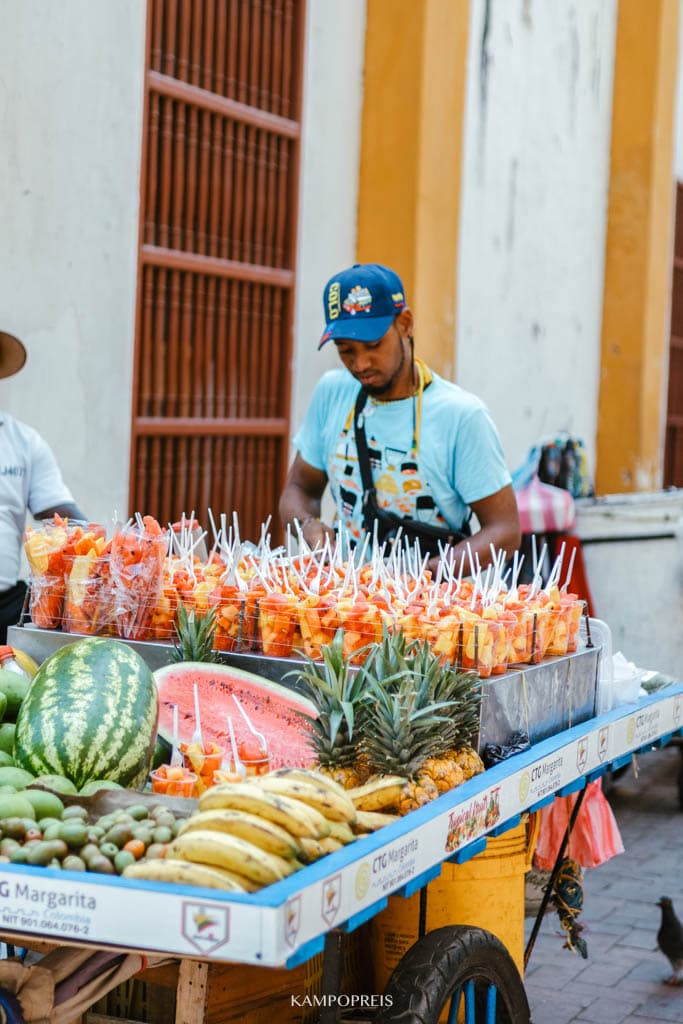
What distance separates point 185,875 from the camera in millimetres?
2396

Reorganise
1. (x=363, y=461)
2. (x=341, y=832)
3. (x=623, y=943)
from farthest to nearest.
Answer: (x=623, y=943), (x=363, y=461), (x=341, y=832)

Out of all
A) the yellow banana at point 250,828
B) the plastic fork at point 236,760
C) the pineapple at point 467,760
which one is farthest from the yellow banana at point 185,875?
the pineapple at point 467,760

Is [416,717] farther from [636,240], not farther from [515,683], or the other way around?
[636,240]

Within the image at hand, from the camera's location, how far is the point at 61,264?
6.64 m

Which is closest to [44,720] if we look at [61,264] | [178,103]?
[61,264]

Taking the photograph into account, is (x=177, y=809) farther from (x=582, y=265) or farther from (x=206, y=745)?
(x=582, y=265)

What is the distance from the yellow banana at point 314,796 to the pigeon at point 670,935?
2.84m

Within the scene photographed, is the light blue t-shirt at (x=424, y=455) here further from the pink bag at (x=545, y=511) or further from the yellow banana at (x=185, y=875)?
the yellow banana at (x=185, y=875)

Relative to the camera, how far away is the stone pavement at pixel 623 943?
5.00m

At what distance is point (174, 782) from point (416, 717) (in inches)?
20.7

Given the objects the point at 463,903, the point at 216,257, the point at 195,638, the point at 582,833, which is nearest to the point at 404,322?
the point at 195,638

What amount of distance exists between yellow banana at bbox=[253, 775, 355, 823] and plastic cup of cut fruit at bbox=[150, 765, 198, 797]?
0.30m

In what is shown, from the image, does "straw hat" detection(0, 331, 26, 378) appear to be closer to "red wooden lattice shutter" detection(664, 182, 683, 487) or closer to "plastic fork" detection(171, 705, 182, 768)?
"plastic fork" detection(171, 705, 182, 768)

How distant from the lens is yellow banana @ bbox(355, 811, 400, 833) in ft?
9.05
